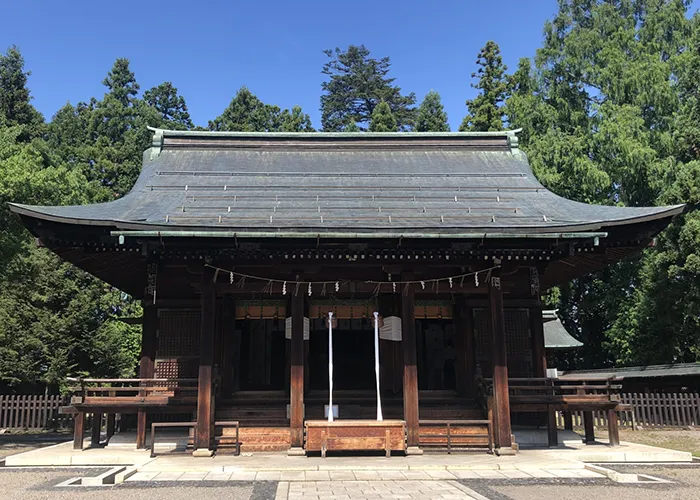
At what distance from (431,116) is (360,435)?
118 feet

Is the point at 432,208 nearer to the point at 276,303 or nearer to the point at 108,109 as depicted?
the point at 276,303

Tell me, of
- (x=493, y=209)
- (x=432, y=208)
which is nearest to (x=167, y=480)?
(x=432, y=208)

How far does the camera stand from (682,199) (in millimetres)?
21203

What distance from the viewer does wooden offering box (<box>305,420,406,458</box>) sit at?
405 inches

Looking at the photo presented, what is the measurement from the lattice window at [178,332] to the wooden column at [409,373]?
500 cm

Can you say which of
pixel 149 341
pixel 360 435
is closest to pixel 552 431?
pixel 360 435

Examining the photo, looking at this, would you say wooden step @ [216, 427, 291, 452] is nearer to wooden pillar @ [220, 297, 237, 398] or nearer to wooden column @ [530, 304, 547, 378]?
wooden pillar @ [220, 297, 237, 398]

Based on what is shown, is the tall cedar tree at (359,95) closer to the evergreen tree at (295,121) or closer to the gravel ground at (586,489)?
the evergreen tree at (295,121)

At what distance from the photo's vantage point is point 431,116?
141 feet

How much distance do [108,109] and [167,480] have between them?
3443cm

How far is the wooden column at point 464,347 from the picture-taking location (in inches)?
517

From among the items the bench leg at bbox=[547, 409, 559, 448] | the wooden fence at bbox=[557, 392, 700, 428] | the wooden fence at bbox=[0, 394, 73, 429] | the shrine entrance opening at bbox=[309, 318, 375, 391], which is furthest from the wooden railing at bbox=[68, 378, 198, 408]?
the wooden fence at bbox=[557, 392, 700, 428]

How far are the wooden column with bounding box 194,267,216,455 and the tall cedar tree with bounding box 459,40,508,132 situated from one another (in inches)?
1110

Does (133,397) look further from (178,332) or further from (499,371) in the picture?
(499,371)
